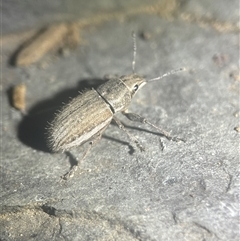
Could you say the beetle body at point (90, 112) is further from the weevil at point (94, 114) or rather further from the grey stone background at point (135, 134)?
the grey stone background at point (135, 134)

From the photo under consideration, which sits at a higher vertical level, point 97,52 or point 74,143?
point 97,52

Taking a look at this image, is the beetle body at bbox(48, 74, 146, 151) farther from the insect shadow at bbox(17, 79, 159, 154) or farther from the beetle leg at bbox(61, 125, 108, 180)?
the insect shadow at bbox(17, 79, 159, 154)

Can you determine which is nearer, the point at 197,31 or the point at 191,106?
the point at 191,106

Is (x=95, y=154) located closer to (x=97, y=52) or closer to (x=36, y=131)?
(x=36, y=131)

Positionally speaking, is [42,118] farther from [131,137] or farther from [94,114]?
[131,137]

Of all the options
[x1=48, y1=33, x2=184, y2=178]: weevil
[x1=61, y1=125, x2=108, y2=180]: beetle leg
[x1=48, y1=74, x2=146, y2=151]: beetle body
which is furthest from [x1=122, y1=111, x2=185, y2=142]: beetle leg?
[x1=61, y1=125, x2=108, y2=180]: beetle leg

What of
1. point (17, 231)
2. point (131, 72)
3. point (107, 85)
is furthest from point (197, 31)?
point (17, 231)

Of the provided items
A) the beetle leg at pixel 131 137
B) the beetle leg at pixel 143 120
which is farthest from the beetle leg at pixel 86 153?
the beetle leg at pixel 143 120
